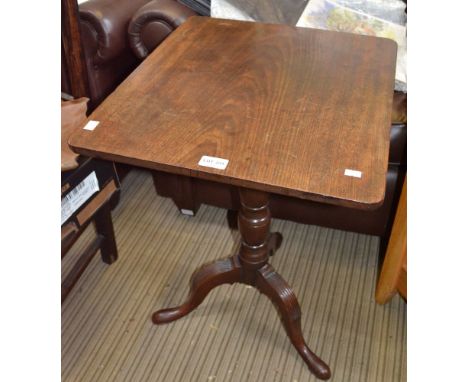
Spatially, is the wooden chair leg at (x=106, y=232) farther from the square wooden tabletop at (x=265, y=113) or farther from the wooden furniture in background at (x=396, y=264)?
the wooden furniture in background at (x=396, y=264)

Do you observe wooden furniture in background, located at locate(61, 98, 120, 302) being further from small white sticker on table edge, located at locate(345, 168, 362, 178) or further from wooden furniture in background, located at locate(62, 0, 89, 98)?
small white sticker on table edge, located at locate(345, 168, 362, 178)

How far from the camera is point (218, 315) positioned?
4.98 ft

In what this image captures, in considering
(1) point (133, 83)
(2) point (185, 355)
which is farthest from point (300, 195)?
(2) point (185, 355)

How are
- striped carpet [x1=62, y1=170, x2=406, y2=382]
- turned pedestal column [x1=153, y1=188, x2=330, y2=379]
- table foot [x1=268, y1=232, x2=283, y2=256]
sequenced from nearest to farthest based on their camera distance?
1. turned pedestal column [x1=153, y1=188, x2=330, y2=379]
2. striped carpet [x1=62, y1=170, x2=406, y2=382]
3. table foot [x1=268, y1=232, x2=283, y2=256]

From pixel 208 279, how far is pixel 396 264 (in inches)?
21.0

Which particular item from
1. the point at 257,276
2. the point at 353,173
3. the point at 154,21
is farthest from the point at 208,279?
the point at 154,21

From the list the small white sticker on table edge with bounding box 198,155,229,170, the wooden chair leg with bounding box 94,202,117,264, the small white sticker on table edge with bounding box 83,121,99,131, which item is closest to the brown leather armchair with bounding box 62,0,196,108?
the wooden chair leg with bounding box 94,202,117,264

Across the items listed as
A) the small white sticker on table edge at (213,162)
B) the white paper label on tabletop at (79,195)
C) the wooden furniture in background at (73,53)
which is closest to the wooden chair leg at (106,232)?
the white paper label on tabletop at (79,195)

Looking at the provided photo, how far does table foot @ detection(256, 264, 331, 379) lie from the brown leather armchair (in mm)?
822

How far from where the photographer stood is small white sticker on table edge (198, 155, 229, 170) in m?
0.87

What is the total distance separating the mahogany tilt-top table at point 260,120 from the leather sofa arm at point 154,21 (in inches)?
7.5

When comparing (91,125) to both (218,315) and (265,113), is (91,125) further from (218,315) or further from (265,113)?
(218,315)

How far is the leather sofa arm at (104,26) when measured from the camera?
1581 mm

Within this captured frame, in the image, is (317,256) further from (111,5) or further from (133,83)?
(111,5)
